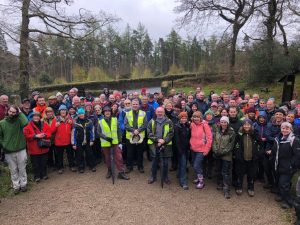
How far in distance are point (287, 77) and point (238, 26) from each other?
12561 mm

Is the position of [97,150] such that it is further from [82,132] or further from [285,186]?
[285,186]

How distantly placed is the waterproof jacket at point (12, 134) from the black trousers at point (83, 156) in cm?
143

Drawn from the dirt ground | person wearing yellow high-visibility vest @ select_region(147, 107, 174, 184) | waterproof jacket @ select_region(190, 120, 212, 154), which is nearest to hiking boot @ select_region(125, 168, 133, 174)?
the dirt ground

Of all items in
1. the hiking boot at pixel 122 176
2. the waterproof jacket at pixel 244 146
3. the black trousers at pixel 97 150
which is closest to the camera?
the waterproof jacket at pixel 244 146

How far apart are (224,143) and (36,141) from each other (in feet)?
13.8

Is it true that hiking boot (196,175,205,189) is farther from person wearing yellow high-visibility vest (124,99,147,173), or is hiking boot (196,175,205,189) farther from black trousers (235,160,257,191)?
person wearing yellow high-visibility vest (124,99,147,173)

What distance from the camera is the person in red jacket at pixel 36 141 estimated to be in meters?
6.35

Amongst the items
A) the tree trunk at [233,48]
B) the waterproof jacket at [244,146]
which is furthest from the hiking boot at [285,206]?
the tree trunk at [233,48]

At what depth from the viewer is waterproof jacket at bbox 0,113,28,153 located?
5906 millimetres

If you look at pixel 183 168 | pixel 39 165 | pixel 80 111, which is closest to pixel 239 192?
pixel 183 168

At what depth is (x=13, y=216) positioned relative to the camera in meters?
5.31

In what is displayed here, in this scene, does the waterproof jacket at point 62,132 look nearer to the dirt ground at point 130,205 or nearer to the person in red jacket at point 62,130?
the person in red jacket at point 62,130

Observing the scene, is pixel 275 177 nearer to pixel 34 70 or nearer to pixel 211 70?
pixel 34 70

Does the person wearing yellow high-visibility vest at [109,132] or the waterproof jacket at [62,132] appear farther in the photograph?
the waterproof jacket at [62,132]
